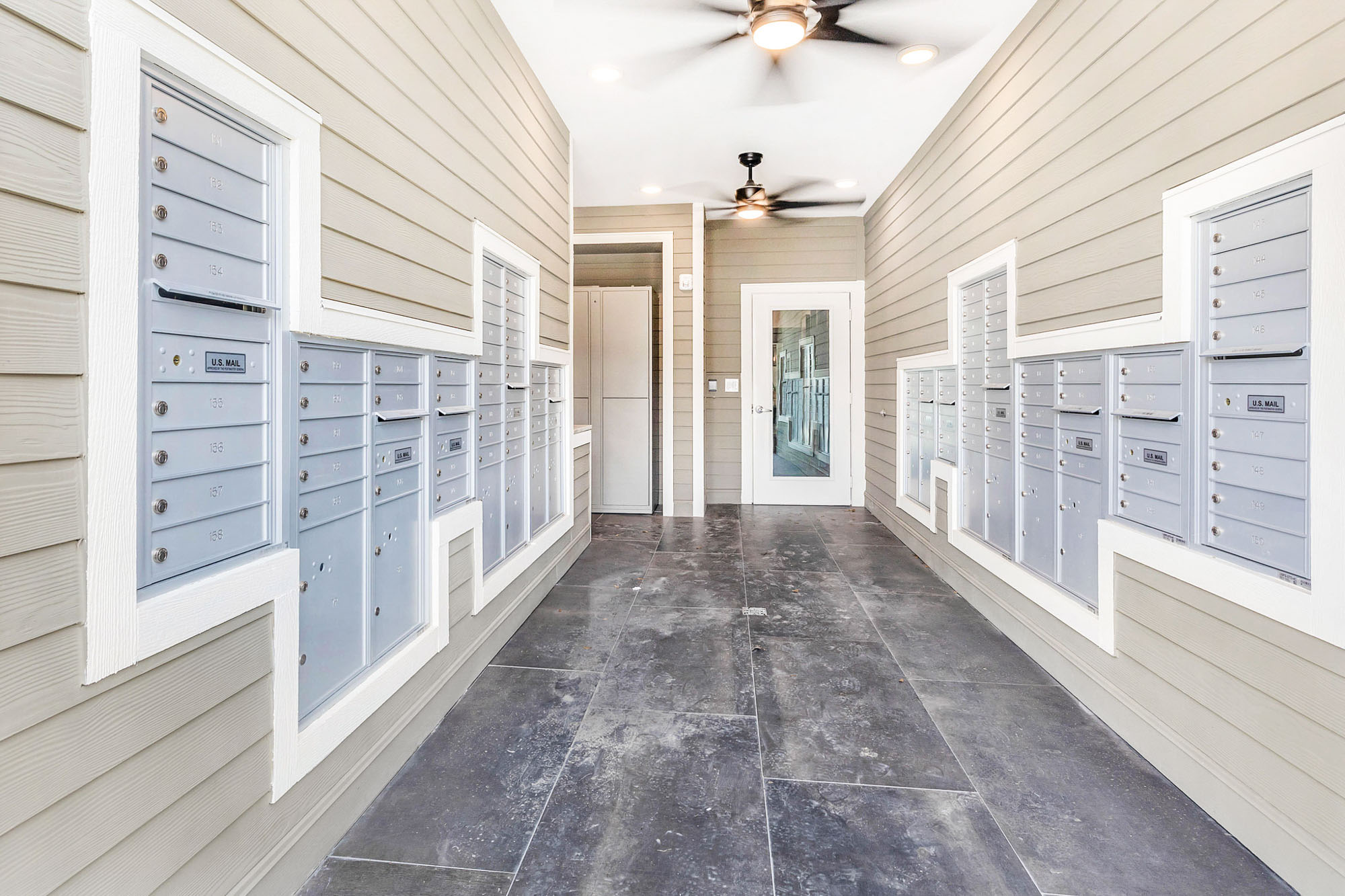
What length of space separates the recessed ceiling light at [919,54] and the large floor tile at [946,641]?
8.50 feet

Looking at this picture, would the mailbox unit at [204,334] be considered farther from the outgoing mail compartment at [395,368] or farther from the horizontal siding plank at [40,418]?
the outgoing mail compartment at [395,368]

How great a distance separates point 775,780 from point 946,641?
133 centimetres

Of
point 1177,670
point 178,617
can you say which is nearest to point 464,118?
point 178,617

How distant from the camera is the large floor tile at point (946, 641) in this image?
245 centimetres

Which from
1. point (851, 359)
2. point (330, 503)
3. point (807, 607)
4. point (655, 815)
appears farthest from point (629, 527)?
point (330, 503)

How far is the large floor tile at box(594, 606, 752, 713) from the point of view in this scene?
2.22 m

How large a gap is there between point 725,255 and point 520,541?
3751 millimetres

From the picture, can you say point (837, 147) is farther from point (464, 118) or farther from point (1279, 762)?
point (1279, 762)

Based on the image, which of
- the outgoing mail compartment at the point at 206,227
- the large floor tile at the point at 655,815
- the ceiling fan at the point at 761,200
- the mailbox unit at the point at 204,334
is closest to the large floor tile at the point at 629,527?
the ceiling fan at the point at 761,200

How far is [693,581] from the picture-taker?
360cm

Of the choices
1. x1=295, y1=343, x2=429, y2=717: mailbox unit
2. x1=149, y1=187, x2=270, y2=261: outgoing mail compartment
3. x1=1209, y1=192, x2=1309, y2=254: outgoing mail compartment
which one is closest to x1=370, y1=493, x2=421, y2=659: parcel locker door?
x1=295, y1=343, x2=429, y2=717: mailbox unit

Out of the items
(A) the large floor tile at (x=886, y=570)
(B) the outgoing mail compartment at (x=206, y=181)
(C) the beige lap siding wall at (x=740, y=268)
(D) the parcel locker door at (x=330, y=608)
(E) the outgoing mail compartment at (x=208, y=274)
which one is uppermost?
(C) the beige lap siding wall at (x=740, y=268)

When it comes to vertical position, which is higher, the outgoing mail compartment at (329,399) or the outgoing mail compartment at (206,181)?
the outgoing mail compartment at (206,181)

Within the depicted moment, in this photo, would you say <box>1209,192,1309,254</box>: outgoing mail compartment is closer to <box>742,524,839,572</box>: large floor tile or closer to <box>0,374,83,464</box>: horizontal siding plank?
<box>0,374,83,464</box>: horizontal siding plank
